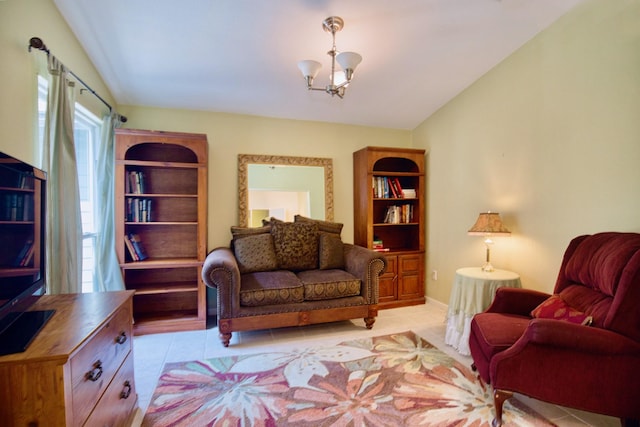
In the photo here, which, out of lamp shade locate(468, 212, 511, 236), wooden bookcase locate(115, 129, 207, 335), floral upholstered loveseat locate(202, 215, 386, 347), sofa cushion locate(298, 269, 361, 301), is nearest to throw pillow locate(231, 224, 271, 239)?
floral upholstered loveseat locate(202, 215, 386, 347)

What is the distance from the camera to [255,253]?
123 inches

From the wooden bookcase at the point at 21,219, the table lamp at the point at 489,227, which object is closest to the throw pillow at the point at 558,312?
the table lamp at the point at 489,227

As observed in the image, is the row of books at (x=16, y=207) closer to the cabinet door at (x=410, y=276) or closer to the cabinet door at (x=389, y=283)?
the cabinet door at (x=389, y=283)

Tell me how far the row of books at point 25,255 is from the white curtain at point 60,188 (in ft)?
1.76

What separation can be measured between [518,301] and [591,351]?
640 millimetres

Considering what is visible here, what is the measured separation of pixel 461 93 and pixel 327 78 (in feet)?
4.83

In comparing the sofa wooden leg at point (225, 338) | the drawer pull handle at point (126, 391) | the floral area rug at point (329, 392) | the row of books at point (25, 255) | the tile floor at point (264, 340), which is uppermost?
the row of books at point (25, 255)

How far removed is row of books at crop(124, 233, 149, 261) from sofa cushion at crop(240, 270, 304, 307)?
104 centimetres

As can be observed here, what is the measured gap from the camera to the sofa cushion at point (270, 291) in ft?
8.66

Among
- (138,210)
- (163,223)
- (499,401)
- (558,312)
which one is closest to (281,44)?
(163,223)

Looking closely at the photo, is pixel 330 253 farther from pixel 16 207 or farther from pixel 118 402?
pixel 16 207

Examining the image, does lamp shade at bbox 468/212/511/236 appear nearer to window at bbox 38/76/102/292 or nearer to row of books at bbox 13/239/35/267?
row of books at bbox 13/239/35/267

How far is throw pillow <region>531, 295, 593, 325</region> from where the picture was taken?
5.65 ft

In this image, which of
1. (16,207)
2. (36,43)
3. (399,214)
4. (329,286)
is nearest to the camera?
(16,207)
